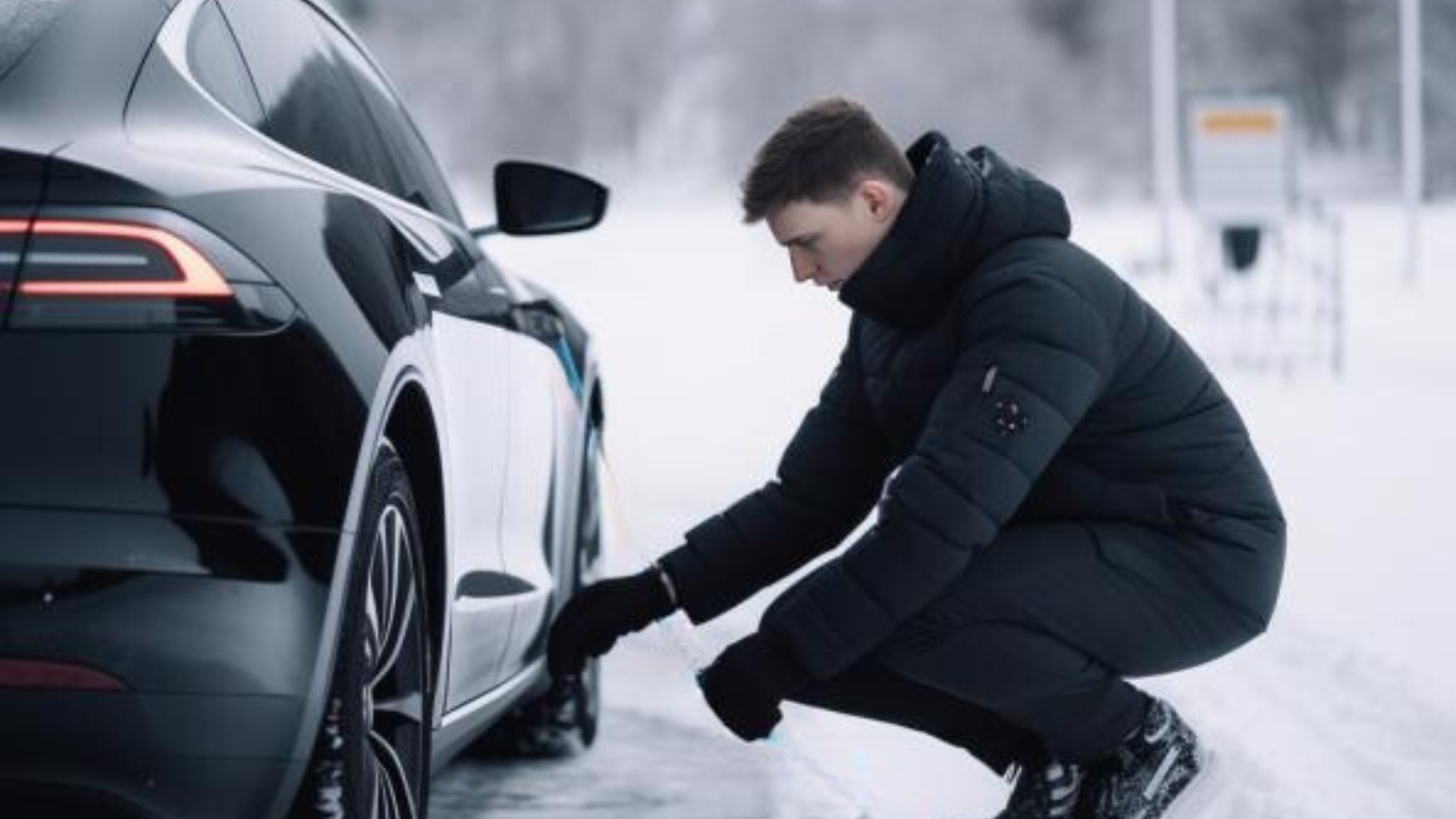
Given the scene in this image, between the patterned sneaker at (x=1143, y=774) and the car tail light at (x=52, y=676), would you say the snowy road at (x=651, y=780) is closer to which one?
the patterned sneaker at (x=1143, y=774)

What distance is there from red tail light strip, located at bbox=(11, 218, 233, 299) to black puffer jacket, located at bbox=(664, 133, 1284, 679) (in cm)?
117

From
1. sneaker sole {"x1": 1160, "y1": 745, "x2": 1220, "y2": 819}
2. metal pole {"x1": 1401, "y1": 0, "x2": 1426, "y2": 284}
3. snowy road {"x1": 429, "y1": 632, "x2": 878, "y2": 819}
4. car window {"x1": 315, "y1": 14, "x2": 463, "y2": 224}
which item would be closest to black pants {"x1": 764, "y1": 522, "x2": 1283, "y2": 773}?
sneaker sole {"x1": 1160, "y1": 745, "x2": 1220, "y2": 819}

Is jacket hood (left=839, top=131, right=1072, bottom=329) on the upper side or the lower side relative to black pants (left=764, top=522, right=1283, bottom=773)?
upper

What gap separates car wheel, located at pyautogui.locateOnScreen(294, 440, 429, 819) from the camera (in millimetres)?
3465

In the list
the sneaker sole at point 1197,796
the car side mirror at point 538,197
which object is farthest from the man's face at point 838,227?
the car side mirror at point 538,197

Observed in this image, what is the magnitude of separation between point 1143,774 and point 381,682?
126cm

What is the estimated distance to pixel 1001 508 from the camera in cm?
407

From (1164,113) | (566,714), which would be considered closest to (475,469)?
(566,714)

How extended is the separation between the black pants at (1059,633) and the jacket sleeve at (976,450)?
0.55 ft

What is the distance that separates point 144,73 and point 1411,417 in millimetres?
12215

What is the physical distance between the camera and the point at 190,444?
10.6 ft

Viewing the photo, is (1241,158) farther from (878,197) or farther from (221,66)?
(221,66)

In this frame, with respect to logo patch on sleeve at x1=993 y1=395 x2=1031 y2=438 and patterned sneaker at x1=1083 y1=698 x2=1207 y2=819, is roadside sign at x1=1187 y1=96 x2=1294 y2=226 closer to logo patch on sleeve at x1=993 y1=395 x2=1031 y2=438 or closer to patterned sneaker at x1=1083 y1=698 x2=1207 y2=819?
patterned sneaker at x1=1083 y1=698 x2=1207 y2=819

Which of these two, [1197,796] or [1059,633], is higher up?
[1059,633]
